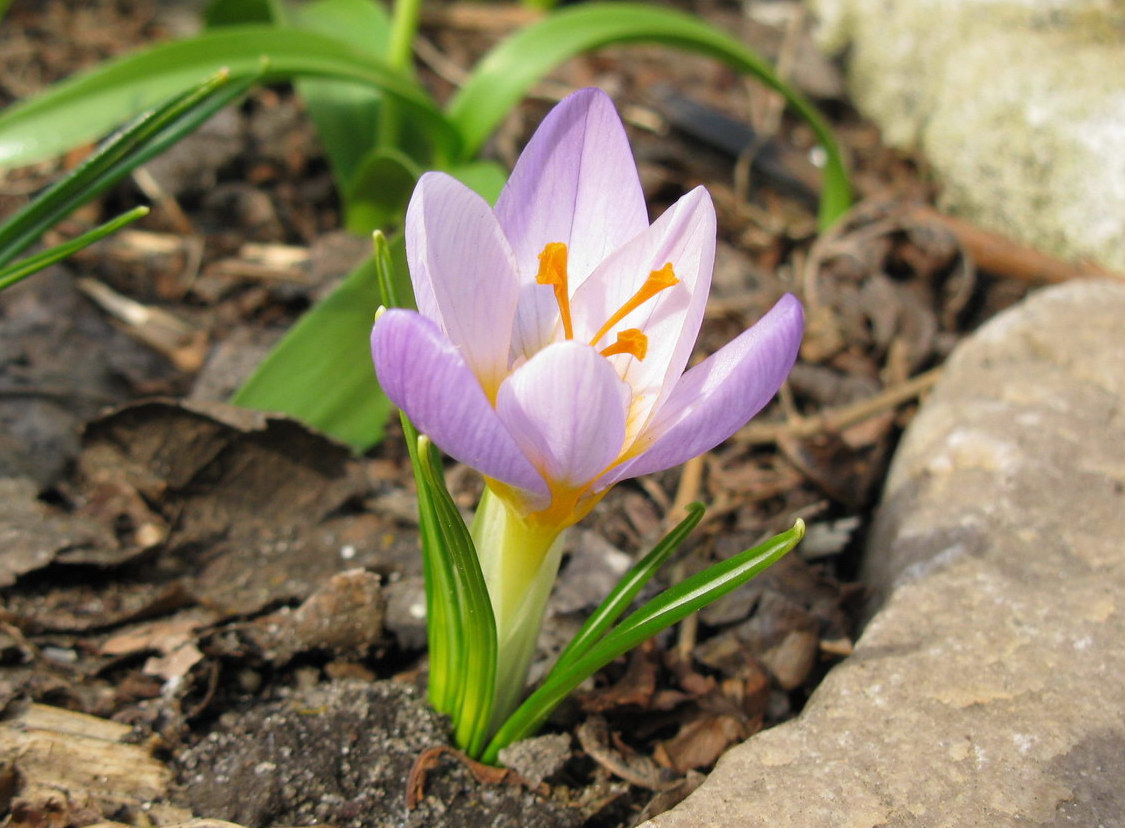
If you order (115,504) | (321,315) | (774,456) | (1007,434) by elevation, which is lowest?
(774,456)

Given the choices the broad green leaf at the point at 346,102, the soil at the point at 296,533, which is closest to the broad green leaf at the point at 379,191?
the broad green leaf at the point at 346,102

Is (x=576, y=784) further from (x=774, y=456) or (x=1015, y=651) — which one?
(x=774, y=456)

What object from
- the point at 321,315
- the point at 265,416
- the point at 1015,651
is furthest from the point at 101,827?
the point at 1015,651

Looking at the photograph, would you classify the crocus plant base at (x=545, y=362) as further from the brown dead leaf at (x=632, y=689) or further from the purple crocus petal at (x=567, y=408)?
the brown dead leaf at (x=632, y=689)

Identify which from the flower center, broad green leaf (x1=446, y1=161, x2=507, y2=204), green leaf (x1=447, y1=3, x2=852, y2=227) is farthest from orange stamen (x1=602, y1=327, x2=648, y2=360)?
green leaf (x1=447, y1=3, x2=852, y2=227)

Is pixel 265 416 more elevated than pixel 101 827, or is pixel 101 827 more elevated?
pixel 265 416
